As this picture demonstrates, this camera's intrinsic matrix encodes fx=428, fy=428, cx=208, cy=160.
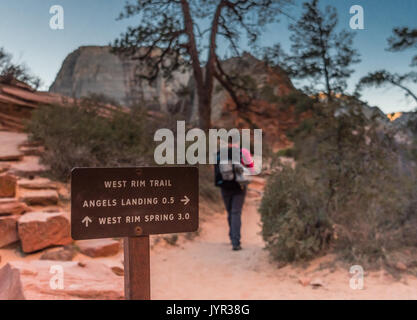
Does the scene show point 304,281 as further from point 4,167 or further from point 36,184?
point 4,167

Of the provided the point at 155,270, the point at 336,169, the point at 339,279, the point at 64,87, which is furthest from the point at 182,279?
the point at 64,87

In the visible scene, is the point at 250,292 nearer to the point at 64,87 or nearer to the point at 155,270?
the point at 155,270

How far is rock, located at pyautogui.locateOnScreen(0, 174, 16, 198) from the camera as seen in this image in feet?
16.4

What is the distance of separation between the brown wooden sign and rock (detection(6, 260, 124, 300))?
118 cm

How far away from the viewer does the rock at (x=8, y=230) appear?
4496mm

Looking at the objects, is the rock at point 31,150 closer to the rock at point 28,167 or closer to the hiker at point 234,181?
the rock at point 28,167

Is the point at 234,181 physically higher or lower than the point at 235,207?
higher

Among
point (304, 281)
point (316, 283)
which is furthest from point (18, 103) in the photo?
point (316, 283)

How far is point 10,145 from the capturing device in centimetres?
711

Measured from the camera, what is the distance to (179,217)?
2.12 m

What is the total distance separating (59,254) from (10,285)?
1.25m

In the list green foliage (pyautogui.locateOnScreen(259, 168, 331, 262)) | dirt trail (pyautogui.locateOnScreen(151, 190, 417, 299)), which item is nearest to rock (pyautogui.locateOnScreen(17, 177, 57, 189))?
dirt trail (pyautogui.locateOnScreen(151, 190, 417, 299))

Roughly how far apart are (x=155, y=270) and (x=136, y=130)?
3.82 meters
